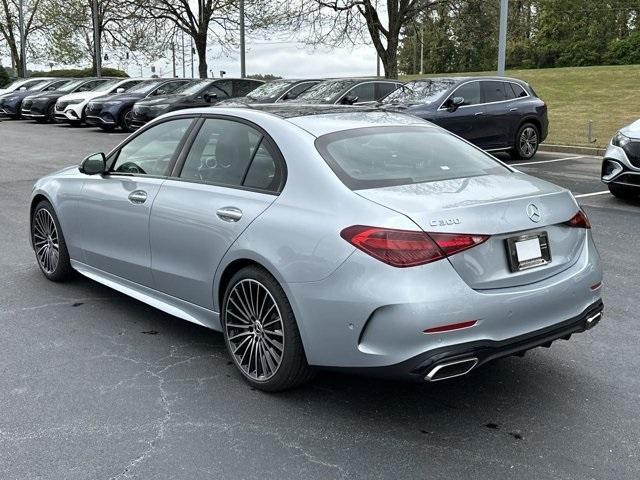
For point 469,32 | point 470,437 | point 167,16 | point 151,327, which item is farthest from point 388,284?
point 167,16

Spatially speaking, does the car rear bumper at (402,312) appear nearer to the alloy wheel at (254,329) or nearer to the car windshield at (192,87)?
the alloy wheel at (254,329)

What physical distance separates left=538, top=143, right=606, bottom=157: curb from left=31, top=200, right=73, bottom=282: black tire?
1262 cm

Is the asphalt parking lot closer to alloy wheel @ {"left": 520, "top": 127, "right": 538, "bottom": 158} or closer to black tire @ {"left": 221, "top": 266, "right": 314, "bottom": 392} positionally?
black tire @ {"left": 221, "top": 266, "right": 314, "bottom": 392}

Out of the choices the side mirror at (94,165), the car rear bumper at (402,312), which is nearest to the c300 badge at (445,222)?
the car rear bumper at (402,312)

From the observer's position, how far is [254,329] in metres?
3.89

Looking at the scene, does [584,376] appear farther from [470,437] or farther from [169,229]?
[169,229]

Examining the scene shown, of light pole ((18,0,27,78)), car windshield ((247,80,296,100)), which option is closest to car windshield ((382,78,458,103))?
car windshield ((247,80,296,100))

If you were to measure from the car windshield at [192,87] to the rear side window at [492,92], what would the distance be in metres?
9.28

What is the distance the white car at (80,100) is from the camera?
2406 cm

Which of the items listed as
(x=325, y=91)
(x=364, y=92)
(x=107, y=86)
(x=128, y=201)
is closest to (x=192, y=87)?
(x=107, y=86)

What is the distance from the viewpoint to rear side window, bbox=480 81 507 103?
1407 cm

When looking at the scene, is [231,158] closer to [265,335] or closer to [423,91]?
[265,335]

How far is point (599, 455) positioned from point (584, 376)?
3.02 feet

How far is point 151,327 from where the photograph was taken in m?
4.91
